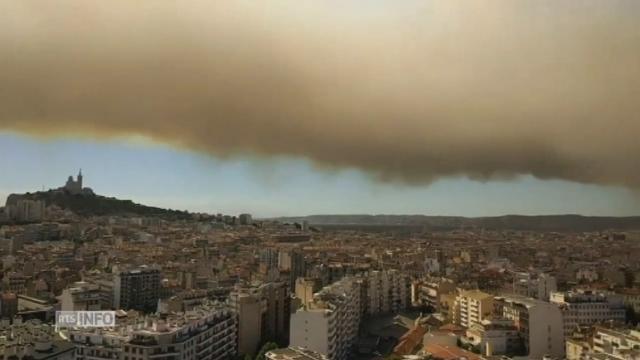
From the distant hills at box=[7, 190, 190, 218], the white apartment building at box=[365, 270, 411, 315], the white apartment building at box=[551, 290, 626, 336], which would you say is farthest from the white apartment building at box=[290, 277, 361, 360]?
the distant hills at box=[7, 190, 190, 218]

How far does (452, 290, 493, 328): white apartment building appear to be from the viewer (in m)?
9.60

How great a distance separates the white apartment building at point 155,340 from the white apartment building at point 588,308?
4.88 metres

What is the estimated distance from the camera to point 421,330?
29.2 feet

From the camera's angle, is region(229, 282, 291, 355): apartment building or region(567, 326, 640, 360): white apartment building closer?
region(567, 326, 640, 360): white apartment building

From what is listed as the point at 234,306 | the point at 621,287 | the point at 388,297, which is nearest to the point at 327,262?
the point at 388,297

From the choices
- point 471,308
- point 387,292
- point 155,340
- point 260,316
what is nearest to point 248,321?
point 260,316

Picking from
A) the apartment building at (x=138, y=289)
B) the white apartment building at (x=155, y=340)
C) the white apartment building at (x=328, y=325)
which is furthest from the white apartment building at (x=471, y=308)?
the apartment building at (x=138, y=289)

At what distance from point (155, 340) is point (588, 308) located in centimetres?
643

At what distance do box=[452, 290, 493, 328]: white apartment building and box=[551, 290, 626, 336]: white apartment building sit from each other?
3.29 ft

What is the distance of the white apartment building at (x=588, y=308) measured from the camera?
29.9 ft

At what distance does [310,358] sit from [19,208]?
846 inches

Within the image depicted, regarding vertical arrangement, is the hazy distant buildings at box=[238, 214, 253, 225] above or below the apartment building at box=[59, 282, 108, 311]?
above

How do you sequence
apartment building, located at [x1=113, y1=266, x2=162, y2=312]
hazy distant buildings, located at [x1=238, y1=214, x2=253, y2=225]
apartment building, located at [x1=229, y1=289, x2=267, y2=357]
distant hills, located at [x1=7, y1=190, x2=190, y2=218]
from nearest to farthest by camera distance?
apartment building, located at [x1=229, y1=289, x2=267, y2=357] → apartment building, located at [x1=113, y1=266, x2=162, y2=312] → distant hills, located at [x1=7, y1=190, x2=190, y2=218] → hazy distant buildings, located at [x1=238, y1=214, x2=253, y2=225]

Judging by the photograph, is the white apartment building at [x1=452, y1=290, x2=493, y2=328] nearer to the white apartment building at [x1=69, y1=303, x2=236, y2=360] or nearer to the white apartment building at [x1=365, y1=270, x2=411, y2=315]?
the white apartment building at [x1=365, y1=270, x2=411, y2=315]
